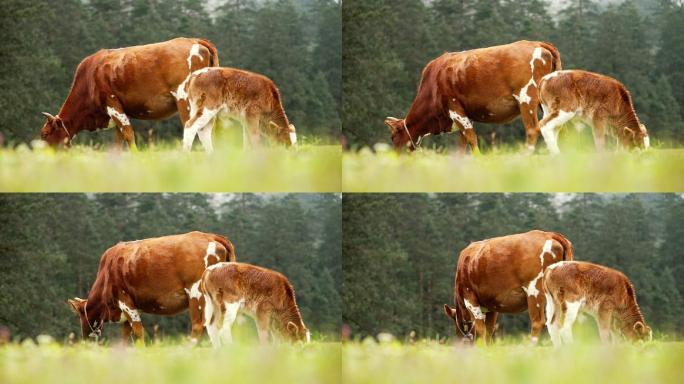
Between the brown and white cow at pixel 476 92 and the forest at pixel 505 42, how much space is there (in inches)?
1.5

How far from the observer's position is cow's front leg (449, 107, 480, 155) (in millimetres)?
4430

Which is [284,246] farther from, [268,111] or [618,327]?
[618,327]

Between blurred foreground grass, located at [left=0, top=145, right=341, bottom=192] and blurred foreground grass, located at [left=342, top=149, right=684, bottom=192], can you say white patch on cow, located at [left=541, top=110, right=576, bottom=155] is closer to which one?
blurred foreground grass, located at [left=342, top=149, right=684, bottom=192]

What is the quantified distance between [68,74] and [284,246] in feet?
4.18

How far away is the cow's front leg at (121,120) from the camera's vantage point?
14.4 ft

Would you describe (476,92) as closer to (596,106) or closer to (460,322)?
(596,106)

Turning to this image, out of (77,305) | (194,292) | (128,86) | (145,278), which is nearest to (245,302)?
(194,292)

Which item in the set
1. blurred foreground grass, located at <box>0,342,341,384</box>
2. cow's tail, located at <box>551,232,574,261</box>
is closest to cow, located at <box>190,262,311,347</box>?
blurred foreground grass, located at <box>0,342,341,384</box>

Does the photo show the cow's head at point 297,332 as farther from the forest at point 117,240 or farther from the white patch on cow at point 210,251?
the white patch on cow at point 210,251

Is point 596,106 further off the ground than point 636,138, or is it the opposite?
point 596,106

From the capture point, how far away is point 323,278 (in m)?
4.45

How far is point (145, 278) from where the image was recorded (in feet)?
14.3

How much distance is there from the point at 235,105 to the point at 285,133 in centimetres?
27

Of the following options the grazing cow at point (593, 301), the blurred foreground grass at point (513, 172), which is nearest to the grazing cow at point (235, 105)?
the blurred foreground grass at point (513, 172)
